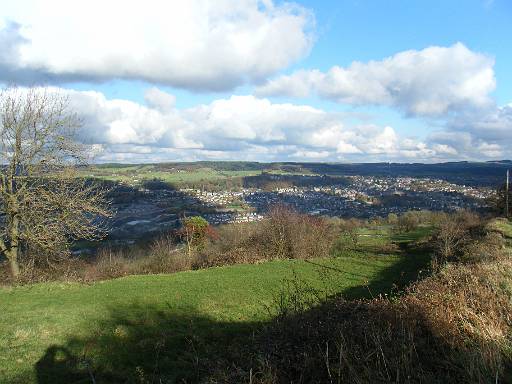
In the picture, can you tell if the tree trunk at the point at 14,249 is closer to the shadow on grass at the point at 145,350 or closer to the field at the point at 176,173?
the shadow on grass at the point at 145,350

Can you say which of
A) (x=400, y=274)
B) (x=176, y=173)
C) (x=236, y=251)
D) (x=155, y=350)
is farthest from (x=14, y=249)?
(x=176, y=173)

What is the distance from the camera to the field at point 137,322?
9.60 m

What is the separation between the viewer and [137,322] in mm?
13688

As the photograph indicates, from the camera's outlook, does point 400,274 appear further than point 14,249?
Yes

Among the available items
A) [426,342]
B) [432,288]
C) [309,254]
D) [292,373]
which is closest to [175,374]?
[292,373]

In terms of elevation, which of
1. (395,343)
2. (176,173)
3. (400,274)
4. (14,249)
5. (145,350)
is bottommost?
(176,173)

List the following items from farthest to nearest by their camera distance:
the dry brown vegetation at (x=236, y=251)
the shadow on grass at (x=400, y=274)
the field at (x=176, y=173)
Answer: the field at (x=176, y=173) < the dry brown vegetation at (x=236, y=251) < the shadow on grass at (x=400, y=274)

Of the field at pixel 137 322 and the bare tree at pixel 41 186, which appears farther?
the bare tree at pixel 41 186

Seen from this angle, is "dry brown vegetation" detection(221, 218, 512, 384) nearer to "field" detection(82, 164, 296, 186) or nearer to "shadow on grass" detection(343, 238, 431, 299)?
"shadow on grass" detection(343, 238, 431, 299)

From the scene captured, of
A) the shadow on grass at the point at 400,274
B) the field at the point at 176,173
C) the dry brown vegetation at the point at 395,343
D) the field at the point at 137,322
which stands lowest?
the field at the point at 176,173

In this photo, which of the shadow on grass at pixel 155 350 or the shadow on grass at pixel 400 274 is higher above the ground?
the shadow on grass at pixel 155 350

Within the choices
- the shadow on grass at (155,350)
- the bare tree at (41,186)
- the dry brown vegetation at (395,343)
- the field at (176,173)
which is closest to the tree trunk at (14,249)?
the bare tree at (41,186)

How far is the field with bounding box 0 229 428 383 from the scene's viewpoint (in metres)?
9.60

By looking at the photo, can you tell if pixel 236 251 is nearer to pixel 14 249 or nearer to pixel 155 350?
pixel 14 249
